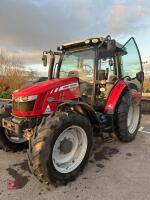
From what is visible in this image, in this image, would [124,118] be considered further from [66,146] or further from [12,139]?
[12,139]

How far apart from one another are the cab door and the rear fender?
1.49m

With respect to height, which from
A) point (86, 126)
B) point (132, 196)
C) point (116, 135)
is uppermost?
point (86, 126)

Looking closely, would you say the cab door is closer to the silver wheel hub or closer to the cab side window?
the cab side window

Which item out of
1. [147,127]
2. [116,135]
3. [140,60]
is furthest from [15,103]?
[147,127]

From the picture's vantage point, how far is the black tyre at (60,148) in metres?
2.65

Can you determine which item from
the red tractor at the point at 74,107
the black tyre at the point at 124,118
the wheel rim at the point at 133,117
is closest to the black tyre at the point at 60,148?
the red tractor at the point at 74,107

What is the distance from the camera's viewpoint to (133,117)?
16.3 ft

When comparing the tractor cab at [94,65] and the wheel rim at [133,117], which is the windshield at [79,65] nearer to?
the tractor cab at [94,65]

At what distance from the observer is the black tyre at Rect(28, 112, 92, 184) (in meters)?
Answer: 2.65

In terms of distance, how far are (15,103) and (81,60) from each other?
1.58 metres

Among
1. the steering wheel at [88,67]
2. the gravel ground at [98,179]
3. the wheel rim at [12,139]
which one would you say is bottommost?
the gravel ground at [98,179]

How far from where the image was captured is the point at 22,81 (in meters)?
16.1

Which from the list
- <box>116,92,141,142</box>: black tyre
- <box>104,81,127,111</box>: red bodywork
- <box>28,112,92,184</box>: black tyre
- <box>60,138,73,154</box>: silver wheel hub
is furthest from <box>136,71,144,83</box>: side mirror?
<box>60,138,73,154</box>: silver wheel hub

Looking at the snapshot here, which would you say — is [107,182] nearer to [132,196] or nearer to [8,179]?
[132,196]
